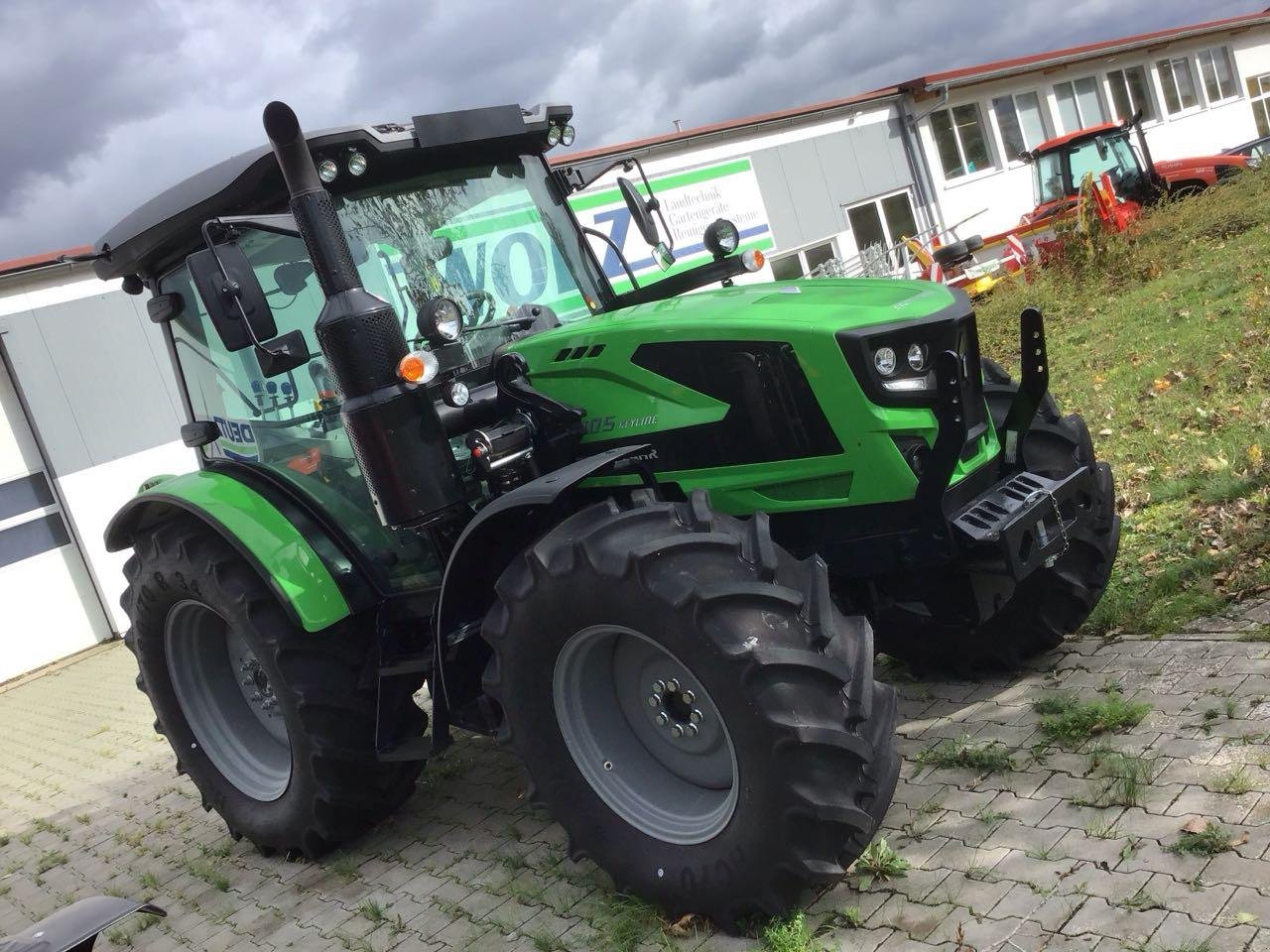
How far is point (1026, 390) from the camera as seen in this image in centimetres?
405

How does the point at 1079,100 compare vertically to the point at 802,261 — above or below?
above

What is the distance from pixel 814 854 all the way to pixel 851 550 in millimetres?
1051

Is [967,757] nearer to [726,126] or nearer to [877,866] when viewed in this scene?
[877,866]

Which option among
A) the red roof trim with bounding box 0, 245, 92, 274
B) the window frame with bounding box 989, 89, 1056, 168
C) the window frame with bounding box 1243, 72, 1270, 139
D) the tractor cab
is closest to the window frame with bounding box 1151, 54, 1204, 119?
the window frame with bounding box 1243, 72, 1270, 139

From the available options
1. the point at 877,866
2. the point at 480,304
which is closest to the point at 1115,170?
the point at 480,304

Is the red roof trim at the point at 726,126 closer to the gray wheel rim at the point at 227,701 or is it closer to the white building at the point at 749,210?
the white building at the point at 749,210

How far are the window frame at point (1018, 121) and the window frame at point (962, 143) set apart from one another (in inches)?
13.9

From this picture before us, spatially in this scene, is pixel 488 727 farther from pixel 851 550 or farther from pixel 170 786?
pixel 170 786

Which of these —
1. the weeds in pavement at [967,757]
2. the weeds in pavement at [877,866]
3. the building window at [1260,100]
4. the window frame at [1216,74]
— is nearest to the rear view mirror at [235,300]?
the weeds in pavement at [877,866]

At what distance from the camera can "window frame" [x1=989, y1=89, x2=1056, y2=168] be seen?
2592 centimetres

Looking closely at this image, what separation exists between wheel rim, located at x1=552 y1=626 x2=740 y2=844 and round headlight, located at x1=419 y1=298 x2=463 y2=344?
1.14 meters

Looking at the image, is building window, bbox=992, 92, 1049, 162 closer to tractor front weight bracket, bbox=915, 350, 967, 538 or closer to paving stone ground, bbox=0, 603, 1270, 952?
paving stone ground, bbox=0, 603, 1270, 952

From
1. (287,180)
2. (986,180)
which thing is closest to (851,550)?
(287,180)

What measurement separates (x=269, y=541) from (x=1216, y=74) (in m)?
36.5
